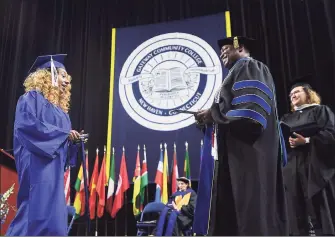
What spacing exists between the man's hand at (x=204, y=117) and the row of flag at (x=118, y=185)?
3.48 meters

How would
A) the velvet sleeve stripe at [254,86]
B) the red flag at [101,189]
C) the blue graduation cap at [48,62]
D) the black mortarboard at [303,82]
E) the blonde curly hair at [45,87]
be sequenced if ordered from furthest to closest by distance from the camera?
1. the red flag at [101,189]
2. the black mortarboard at [303,82]
3. the blue graduation cap at [48,62]
4. the blonde curly hair at [45,87]
5. the velvet sleeve stripe at [254,86]

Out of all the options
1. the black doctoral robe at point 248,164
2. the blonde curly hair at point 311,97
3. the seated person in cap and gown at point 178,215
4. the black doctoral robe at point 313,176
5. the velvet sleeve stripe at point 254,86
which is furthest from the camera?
the seated person in cap and gown at point 178,215

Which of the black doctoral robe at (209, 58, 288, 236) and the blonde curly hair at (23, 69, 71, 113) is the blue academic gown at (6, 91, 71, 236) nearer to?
the blonde curly hair at (23, 69, 71, 113)

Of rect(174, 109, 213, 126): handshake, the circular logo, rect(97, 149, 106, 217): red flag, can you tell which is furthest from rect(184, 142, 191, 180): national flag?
rect(174, 109, 213, 126): handshake

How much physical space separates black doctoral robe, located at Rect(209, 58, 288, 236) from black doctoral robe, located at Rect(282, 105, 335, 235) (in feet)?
4.71

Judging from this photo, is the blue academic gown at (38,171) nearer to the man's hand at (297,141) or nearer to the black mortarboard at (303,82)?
the man's hand at (297,141)

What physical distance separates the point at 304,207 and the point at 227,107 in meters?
1.81

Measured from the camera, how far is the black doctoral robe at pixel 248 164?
231 cm

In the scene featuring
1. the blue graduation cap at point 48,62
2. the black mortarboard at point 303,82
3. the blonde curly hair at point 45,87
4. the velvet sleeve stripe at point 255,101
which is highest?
the black mortarboard at point 303,82

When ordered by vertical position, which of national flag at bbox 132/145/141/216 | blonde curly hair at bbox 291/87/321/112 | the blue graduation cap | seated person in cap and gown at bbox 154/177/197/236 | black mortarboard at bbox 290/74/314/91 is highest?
black mortarboard at bbox 290/74/314/91

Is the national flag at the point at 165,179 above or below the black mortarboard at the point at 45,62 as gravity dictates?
below

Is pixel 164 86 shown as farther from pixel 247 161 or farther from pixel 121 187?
pixel 247 161

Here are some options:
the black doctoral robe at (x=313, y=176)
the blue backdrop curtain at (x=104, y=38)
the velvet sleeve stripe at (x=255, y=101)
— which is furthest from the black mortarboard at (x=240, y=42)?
the blue backdrop curtain at (x=104, y=38)

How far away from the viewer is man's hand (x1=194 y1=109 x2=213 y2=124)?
8.19 ft
